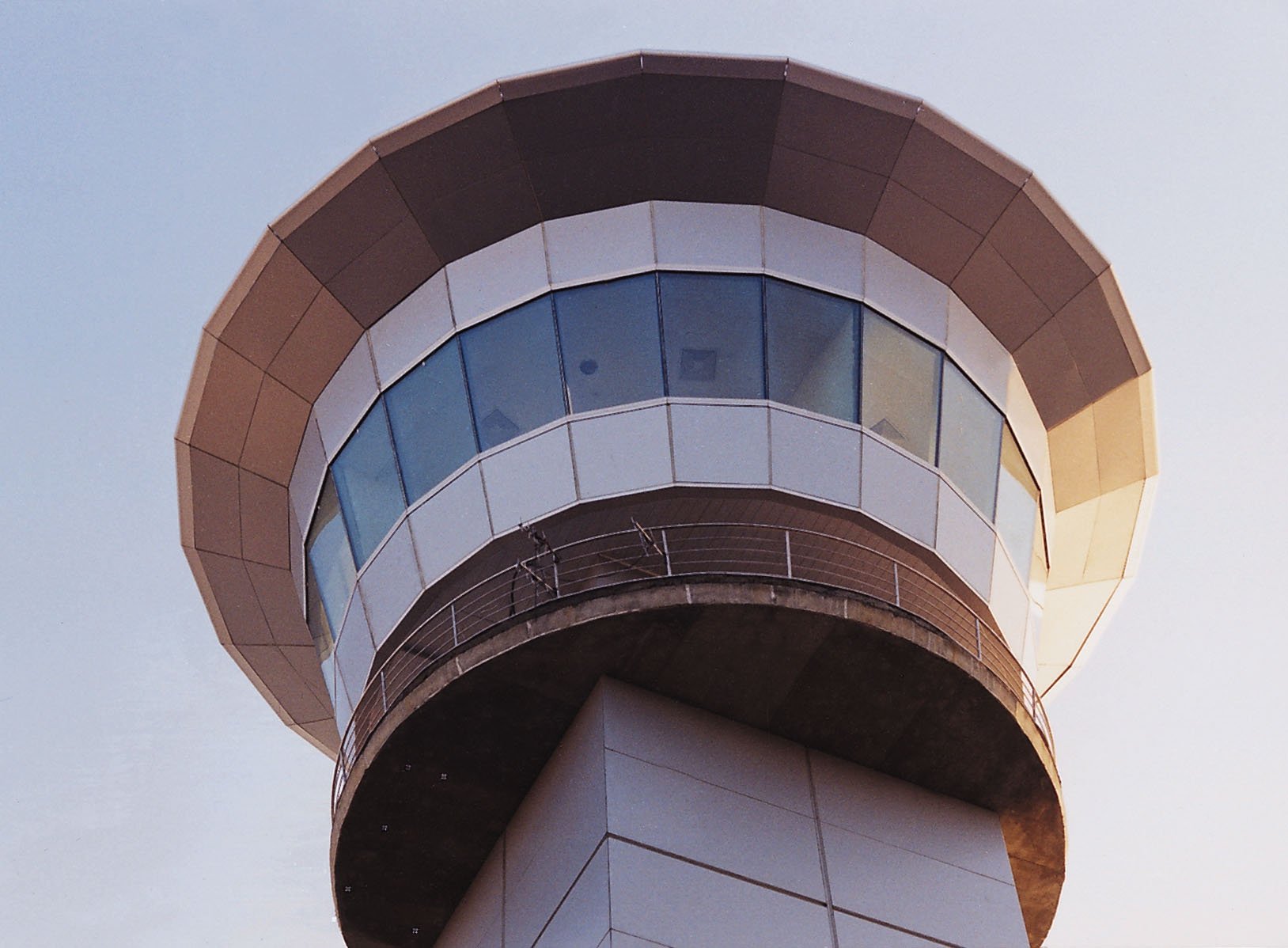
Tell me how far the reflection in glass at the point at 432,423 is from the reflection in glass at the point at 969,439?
554 cm

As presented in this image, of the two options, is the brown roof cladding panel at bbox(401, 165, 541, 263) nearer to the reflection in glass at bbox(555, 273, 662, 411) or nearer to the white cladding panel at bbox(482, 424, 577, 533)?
the reflection in glass at bbox(555, 273, 662, 411)

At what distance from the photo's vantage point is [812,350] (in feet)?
62.2

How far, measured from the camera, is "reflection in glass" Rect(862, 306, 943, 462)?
62.2ft

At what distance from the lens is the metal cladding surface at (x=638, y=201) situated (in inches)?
765

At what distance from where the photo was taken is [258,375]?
20953mm

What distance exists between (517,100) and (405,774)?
7.82m

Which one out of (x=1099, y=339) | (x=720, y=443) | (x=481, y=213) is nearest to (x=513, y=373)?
(x=481, y=213)

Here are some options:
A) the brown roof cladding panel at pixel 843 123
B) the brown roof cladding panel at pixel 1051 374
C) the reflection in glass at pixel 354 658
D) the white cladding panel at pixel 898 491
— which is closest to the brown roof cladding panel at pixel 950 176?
the brown roof cladding panel at pixel 843 123

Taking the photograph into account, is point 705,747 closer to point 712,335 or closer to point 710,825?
point 710,825

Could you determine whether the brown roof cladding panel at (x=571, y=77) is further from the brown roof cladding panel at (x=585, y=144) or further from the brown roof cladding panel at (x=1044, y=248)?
the brown roof cladding panel at (x=1044, y=248)

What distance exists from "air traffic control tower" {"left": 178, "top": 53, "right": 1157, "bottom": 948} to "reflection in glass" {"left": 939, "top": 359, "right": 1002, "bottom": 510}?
48mm

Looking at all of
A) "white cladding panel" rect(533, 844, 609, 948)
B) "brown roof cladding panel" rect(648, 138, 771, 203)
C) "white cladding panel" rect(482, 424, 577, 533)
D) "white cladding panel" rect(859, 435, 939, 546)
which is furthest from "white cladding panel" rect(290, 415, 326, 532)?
"white cladding panel" rect(859, 435, 939, 546)

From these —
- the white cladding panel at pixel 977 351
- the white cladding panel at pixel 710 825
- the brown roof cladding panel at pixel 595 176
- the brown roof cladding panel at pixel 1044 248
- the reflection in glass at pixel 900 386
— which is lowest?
the white cladding panel at pixel 710 825

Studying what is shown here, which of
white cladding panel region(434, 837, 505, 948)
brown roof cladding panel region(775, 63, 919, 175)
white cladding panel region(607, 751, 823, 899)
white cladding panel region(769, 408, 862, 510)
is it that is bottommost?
white cladding panel region(434, 837, 505, 948)
